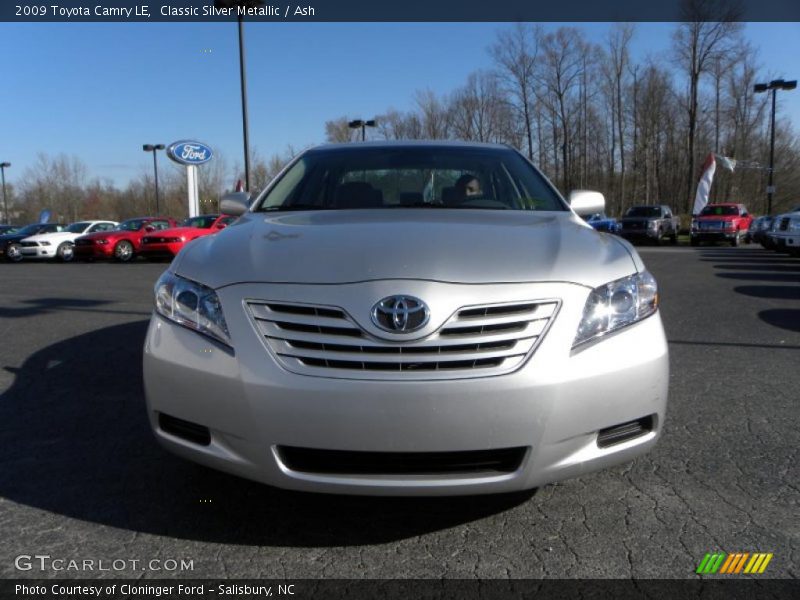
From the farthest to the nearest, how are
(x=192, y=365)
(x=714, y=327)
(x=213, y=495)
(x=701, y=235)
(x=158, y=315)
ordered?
(x=701, y=235), (x=714, y=327), (x=213, y=495), (x=158, y=315), (x=192, y=365)

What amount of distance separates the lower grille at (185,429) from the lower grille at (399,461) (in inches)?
12.9


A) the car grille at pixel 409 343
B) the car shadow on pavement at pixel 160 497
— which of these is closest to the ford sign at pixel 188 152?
the car shadow on pavement at pixel 160 497

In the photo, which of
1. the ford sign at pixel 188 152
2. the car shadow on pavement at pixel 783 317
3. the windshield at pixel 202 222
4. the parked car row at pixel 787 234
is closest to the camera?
the car shadow on pavement at pixel 783 317

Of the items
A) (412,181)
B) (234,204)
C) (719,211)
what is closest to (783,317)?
(412,181)

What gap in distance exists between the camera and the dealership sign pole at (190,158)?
82.9 ft

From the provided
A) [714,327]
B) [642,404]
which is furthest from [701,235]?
[642,404]

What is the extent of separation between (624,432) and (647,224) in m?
28.3

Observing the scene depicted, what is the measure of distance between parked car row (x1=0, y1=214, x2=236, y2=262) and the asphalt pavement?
15.2 meters

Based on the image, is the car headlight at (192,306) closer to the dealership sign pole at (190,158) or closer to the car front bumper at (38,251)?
the car front bumper at (38,251)

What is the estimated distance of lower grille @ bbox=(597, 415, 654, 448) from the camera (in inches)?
90.4

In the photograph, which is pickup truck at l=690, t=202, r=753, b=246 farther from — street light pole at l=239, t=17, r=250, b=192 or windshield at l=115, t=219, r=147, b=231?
windshield at l=115, t=219, r=147, b=231
